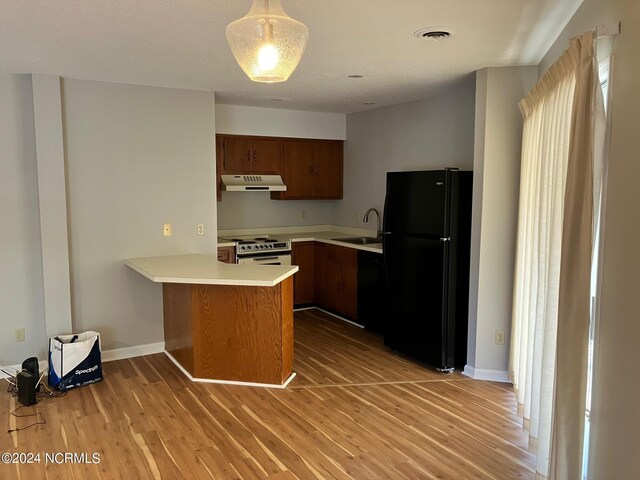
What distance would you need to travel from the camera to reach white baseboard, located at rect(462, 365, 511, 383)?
13.3 feet

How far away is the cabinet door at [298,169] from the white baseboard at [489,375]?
3.18m

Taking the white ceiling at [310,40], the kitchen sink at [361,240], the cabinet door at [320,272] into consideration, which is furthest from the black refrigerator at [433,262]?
the cabinet door at [320,272]

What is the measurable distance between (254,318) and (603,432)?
8.36ft

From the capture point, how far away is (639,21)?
66.5 inches

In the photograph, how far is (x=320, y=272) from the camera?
6.24m

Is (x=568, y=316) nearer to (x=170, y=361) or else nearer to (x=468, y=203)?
(x=468, y=203)

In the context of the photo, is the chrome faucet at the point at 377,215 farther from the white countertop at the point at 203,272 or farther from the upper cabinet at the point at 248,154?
the white countertop at the point at 203,272

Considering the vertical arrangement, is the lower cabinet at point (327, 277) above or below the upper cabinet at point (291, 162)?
below

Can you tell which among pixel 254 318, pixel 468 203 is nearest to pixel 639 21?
pixel 468 203

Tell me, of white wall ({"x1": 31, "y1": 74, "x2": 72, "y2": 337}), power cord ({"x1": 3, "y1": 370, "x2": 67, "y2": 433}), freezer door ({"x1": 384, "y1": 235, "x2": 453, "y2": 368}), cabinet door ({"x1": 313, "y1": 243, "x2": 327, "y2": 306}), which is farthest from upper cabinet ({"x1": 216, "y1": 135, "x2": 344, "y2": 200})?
power cord ({"x1": 3, "y1": 370, "x2": 67, "y2": 433})

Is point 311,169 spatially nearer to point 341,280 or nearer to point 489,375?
point 341,280

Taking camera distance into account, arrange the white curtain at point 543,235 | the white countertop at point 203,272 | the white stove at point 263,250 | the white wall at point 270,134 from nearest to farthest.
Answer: the white curtain at point 543,235 < the white countertop at point 203,272 < the white stove at point 263,250 < the white wall at point 270,134

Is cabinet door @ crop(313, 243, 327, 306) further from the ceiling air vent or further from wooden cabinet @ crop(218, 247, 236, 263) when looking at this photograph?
the ceiling air vent

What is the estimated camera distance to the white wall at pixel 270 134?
5.82m
